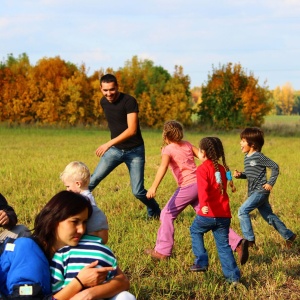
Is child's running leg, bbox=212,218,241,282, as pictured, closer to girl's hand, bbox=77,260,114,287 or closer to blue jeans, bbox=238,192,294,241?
blue jeans, bbox=238,192,294,241

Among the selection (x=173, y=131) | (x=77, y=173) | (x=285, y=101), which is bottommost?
(x=285, y=101)

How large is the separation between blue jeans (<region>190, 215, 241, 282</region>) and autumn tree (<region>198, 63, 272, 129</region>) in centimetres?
3936

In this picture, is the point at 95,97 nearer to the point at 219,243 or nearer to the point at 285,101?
the point at 219,243

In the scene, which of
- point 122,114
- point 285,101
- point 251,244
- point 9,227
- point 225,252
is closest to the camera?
point 9,227

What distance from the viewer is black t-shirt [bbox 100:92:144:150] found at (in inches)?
323

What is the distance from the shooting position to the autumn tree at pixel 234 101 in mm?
45188

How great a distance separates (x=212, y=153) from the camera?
554 centimetres

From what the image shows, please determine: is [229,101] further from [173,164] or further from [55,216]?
[55,216]

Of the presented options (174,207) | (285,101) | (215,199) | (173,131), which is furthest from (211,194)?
(285,101)

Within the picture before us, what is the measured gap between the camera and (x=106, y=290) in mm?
3504

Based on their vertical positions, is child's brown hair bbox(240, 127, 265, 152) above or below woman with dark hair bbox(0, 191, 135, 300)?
above

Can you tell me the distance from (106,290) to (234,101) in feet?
142

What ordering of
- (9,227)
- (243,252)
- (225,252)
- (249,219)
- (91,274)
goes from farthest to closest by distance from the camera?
(249,219), (243,252), (225,252), (9,227), (91,274)

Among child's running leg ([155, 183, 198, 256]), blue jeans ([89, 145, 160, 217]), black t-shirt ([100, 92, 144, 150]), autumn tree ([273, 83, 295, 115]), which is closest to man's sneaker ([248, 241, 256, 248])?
child's running leg ([155, 183, 198, 256])
